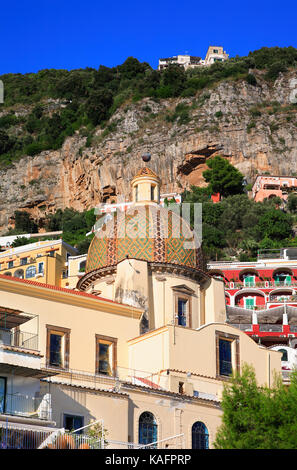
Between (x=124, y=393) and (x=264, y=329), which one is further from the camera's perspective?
(x=264, y=329)

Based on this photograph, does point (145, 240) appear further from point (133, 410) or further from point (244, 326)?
point (244, 326)

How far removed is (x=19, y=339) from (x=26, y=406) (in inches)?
156

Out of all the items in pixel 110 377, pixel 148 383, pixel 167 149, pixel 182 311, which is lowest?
pixel 148 383

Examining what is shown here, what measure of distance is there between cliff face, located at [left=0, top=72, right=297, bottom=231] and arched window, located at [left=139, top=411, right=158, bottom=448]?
65064 millimetres

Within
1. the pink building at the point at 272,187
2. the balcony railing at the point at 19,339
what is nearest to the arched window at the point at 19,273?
the pink building at the point at 272,187

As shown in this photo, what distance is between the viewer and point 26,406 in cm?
2717

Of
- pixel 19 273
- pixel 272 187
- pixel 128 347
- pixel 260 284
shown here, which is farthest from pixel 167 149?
pixel 128 347

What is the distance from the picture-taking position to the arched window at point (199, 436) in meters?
32.3

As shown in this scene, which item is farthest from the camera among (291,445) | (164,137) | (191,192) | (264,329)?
(164,137)

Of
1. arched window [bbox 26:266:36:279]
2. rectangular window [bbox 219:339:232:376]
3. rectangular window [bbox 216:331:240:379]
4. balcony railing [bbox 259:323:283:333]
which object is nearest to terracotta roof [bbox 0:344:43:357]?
rectangular window [bbox 216:331:240:379]
